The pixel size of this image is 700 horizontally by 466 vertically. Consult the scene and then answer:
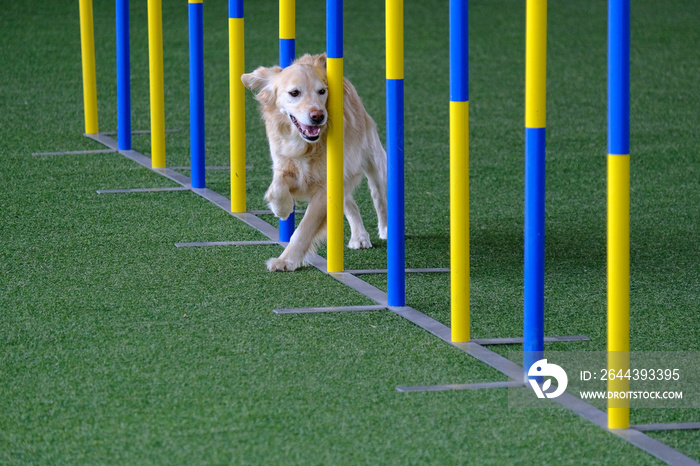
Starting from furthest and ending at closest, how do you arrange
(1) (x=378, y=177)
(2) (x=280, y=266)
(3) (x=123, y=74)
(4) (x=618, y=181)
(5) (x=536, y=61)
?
1. (3) (x=123, y=74)
2. (1) (x=378, y=177)
3. (2) (x=280, y=266)
4. (5) (x=536, y=61)
5. (4) (x=618, y=181)

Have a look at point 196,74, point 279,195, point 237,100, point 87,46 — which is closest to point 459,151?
point 279,195

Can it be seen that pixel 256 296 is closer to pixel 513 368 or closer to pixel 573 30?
pixel 513 368

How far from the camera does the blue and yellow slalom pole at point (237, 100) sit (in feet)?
16.9

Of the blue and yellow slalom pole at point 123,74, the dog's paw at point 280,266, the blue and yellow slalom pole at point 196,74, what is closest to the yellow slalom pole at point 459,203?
the dog's paw at point 280,266

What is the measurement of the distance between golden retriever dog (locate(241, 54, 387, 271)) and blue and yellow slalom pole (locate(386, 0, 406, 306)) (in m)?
0.51

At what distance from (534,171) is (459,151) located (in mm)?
336

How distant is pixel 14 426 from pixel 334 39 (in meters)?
2.04

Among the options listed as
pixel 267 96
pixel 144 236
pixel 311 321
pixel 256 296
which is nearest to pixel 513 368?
pixel 311 321

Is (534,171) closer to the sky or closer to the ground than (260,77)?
closer to the ground

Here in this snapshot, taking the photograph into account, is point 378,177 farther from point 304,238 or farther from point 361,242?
point 304,238

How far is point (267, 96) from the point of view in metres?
4.45

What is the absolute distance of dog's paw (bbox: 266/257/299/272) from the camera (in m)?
4.31

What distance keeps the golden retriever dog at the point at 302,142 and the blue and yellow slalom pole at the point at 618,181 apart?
1.79 m

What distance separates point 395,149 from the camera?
3732 millimetres
